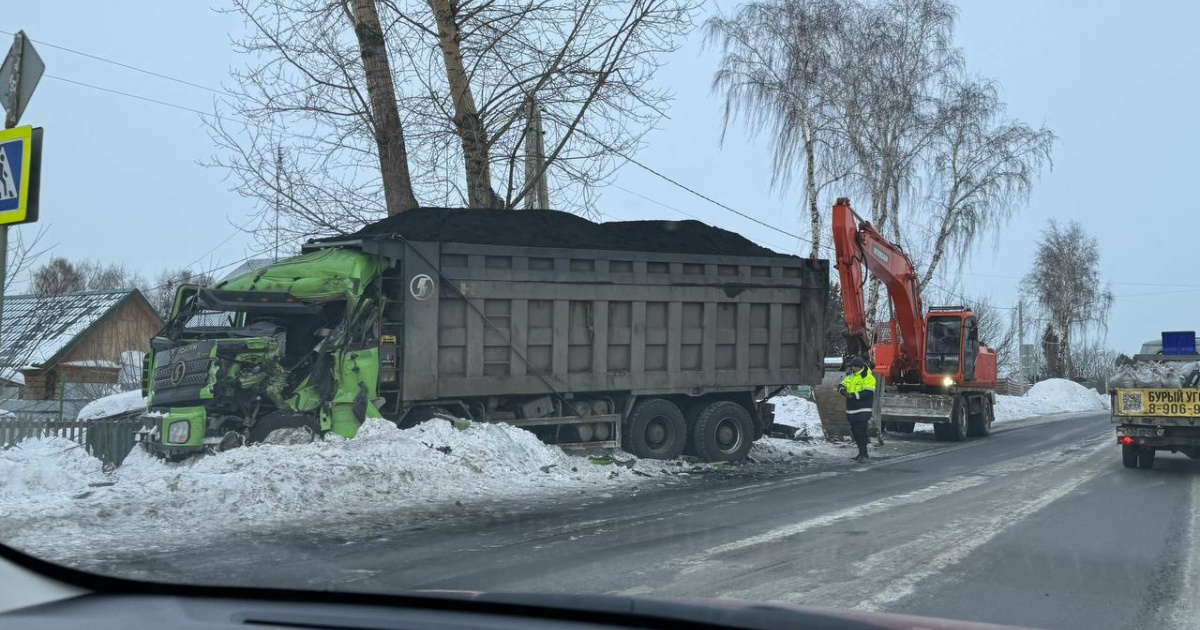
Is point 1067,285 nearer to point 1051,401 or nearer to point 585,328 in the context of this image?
point 1051,401

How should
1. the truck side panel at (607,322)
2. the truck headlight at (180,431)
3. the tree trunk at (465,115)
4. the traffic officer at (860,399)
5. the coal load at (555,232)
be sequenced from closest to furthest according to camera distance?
the truck headlight at (180,431)
the truck side panel at (607,322)
the coal load at (555,232)
the tree trunk at (465,115)
the traffic officer at (860,399)

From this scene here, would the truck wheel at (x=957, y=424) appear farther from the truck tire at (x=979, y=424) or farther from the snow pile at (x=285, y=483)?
the snow pile at (x=285, y=483)

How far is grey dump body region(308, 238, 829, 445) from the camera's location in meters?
11.5

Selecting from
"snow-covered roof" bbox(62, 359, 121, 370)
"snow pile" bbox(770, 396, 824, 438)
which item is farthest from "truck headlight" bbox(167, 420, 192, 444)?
"snow-covered roof" bbox(62, 359, 121, 370)

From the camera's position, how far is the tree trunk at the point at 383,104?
571 inches

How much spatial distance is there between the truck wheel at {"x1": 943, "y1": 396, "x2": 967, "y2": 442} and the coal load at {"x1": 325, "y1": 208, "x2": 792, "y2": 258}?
7.98 metres

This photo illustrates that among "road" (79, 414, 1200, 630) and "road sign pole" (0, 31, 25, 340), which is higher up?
"road sign pole" (0, 31, 25, 340)

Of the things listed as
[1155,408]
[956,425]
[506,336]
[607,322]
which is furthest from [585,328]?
[956,425]

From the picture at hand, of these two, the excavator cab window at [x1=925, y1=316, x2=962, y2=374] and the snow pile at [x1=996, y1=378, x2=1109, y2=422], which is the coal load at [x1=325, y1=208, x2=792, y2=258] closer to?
the excavator cab window at [x1=925, y1=316, x2=962, y2=374]

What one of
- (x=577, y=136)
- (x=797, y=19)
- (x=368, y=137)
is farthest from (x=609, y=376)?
(x=797, y=19)

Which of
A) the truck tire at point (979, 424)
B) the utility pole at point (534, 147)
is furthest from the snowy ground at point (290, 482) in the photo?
the truck tire at point (979, 424)

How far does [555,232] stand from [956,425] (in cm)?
1156

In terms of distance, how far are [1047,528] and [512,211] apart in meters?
7.63

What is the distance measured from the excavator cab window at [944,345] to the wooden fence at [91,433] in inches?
640
